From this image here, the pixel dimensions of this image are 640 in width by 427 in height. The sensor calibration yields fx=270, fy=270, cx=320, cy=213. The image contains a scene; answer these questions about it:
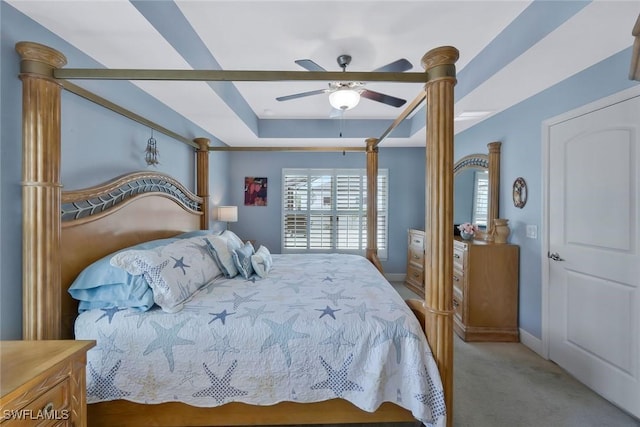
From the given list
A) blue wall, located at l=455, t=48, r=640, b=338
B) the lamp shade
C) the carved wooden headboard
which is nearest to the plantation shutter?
blue wall, located at l=455, t=48, r=640, b=338

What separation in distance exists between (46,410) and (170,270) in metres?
0.77

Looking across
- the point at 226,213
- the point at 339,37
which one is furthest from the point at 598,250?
the point at 226,213

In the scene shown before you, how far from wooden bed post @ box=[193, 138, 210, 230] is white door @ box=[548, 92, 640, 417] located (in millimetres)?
3521

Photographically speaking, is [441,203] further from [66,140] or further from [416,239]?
[416,239]

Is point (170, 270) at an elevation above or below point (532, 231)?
below

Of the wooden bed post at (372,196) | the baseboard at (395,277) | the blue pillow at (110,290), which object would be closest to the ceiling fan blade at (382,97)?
the wooden bed post at (372,196)

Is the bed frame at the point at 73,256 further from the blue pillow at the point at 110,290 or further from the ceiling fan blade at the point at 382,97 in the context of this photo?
the ceiling fan blade at the point at 382,97

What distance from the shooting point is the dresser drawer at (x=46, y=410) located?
868mm

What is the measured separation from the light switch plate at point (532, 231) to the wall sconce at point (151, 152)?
3.57 meters

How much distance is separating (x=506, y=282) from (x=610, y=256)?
960mm

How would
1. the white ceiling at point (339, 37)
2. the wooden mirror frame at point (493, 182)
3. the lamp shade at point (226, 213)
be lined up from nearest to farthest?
the white ceiling at point (339, 37), the wooden mirror frame at point (493, 182), the lamp shade at point (226, 213)

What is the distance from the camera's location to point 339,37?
2.12 meters

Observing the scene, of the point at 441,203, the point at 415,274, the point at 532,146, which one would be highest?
the point at 532,146

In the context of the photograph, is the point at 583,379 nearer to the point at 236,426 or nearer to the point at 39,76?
the point at 236,426
